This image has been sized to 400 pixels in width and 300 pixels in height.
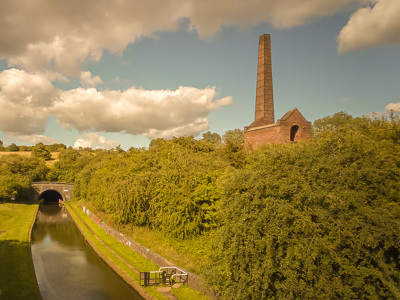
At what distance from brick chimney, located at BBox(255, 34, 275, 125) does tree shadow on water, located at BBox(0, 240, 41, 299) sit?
28.4 meters

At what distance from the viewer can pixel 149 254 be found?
61.5 feet

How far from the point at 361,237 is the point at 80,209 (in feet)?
139

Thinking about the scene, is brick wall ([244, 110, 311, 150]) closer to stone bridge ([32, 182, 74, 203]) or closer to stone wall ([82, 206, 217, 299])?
stone wall ([82, 206, 217, 299])

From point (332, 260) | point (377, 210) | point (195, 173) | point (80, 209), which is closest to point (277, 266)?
point (332, 260)

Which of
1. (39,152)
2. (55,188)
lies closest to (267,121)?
(55,188)

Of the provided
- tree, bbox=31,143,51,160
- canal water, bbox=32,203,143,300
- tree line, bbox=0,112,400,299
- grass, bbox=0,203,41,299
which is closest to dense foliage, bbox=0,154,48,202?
grass, bbox=0,203,41,299

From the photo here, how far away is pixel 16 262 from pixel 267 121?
2954 centimetres

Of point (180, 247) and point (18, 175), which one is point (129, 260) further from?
point (18, 175)

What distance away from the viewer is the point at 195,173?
19.5 m

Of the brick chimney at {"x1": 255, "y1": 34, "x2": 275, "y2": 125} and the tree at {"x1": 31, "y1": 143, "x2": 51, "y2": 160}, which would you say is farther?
the tree at {"x1": 31, "y1": 143, "x2": 51, "y2": 160}

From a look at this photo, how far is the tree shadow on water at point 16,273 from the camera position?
1436 cm

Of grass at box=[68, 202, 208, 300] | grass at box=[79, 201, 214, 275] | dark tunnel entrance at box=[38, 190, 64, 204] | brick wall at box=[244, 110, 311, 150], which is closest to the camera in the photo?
grass at box=[68, 202, 208, 300]

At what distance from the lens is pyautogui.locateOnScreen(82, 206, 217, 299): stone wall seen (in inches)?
530

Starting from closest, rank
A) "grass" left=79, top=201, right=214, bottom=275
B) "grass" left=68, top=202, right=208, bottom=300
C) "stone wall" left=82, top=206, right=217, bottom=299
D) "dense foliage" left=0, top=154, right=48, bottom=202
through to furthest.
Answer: "stone wall" left=82, top=206, right=217, bottom=299
"grass" left=68, top=202, right=208, bottom=300
"grass" left=79, top=201, right=214, bottom=275
"dense foliage" left=0, top=154, right=48, bottom=202
